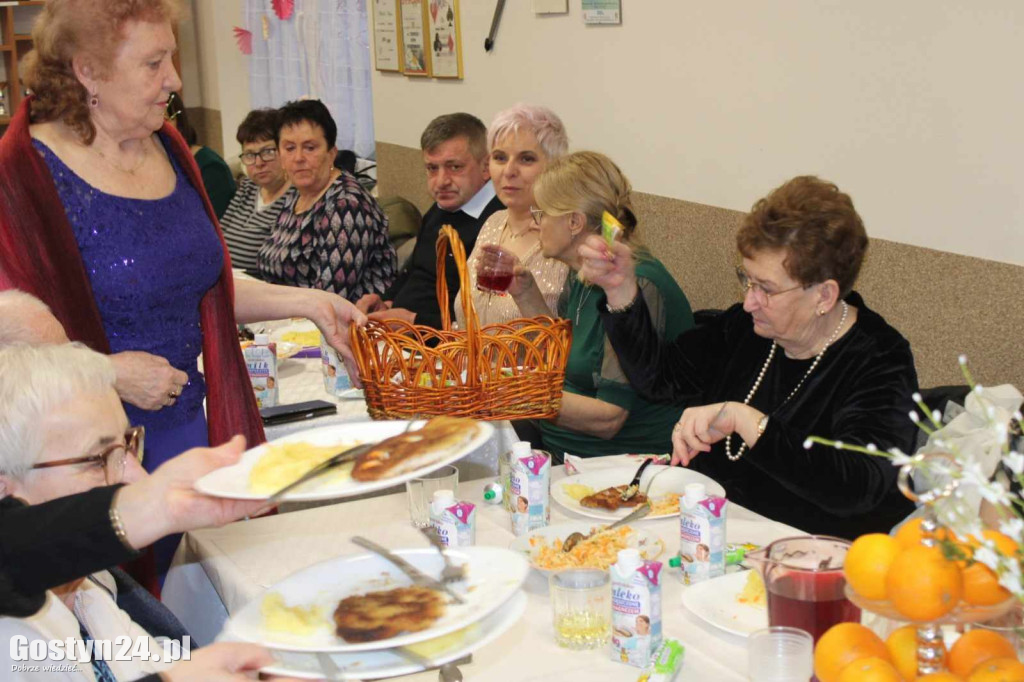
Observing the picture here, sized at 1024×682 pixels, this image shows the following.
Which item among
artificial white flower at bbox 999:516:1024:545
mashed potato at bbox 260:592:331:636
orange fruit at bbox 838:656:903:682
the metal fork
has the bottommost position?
mashed potato at bbox 260:592:331:636

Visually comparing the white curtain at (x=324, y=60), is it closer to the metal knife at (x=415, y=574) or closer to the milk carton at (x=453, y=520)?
the milk carton at (x=453, y=520)

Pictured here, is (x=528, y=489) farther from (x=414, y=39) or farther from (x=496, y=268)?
(x=414, y=39)

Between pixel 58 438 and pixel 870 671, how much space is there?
1039 millimetres

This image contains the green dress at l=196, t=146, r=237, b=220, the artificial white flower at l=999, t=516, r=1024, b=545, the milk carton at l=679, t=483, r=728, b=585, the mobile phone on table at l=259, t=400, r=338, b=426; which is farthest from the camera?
the green dress at l=196, t=146, r=237, b=220

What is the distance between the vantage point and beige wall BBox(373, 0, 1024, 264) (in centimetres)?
269

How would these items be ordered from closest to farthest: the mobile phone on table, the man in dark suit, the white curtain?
the mobile phone on table → the man in dark suit → the white curtain

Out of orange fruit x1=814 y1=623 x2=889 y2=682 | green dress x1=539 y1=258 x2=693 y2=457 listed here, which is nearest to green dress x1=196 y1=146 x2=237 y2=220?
green dress x1=539 y1=258 x2=693 y2=457

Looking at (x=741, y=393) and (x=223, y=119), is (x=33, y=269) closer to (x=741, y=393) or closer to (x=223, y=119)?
(x=741, y=393)

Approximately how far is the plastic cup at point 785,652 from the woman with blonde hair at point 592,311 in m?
1.39

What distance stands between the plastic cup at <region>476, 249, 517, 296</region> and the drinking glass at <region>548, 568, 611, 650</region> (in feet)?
4.27

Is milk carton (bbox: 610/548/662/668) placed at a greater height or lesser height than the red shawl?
lesser

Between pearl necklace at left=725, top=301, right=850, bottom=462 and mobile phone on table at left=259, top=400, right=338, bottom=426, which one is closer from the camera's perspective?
pearl necklace at left=725, top=301, right=850, bottom=462

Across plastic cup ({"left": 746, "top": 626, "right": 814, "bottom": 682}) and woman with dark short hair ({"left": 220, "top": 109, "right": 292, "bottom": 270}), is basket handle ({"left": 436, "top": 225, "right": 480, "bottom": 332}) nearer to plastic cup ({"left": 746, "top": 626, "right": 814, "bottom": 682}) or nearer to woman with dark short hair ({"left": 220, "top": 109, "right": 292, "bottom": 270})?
plastic cup ({"left": 746, "top": 626, "right": 814, "bottom": 682})

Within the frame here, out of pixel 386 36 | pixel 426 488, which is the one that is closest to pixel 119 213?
pixel 426 488
